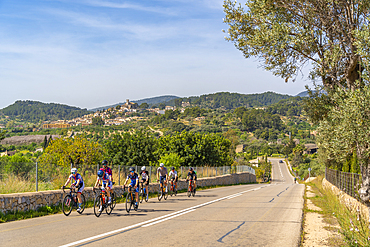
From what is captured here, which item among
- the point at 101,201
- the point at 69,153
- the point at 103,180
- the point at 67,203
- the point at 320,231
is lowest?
the point at 320,231

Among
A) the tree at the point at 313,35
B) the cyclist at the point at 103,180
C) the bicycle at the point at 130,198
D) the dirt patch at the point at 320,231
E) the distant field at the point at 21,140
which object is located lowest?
the dirt patch at the point at 320,231

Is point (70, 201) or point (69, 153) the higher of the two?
point (69, 153)

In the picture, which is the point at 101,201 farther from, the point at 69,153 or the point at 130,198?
the point at 69,153

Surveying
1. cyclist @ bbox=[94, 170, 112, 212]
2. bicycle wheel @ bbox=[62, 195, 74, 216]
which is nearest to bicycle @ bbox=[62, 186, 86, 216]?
bicycle wheel @ bbox=[62, 195, 74, 216]

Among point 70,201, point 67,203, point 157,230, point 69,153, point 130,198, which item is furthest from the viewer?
point 69,153

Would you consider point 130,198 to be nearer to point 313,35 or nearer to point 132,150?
point 313,35

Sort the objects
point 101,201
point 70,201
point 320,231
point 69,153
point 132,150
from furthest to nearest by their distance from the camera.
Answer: point 132,150, point 69,153, point 70,201, point 101,201, point 320,231

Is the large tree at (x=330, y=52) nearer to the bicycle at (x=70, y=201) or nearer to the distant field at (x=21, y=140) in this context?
the bicycle at (x=70, y=201)

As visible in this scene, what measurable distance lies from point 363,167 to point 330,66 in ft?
13.2

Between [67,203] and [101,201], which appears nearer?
[101,201]

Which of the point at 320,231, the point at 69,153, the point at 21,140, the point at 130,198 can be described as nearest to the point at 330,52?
the point at 320,231

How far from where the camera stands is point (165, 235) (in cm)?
847

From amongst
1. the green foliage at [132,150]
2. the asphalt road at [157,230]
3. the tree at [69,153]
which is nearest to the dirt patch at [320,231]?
the asphalt road at [157,230]

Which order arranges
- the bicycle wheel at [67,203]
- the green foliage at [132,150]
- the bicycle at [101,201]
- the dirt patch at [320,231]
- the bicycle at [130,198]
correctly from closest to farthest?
the dirt patch at [320,231], the bicycle at [101,201], the bicycle wheel at [67,203], the bicycle at [130,198], the green foliage at [132,150]
